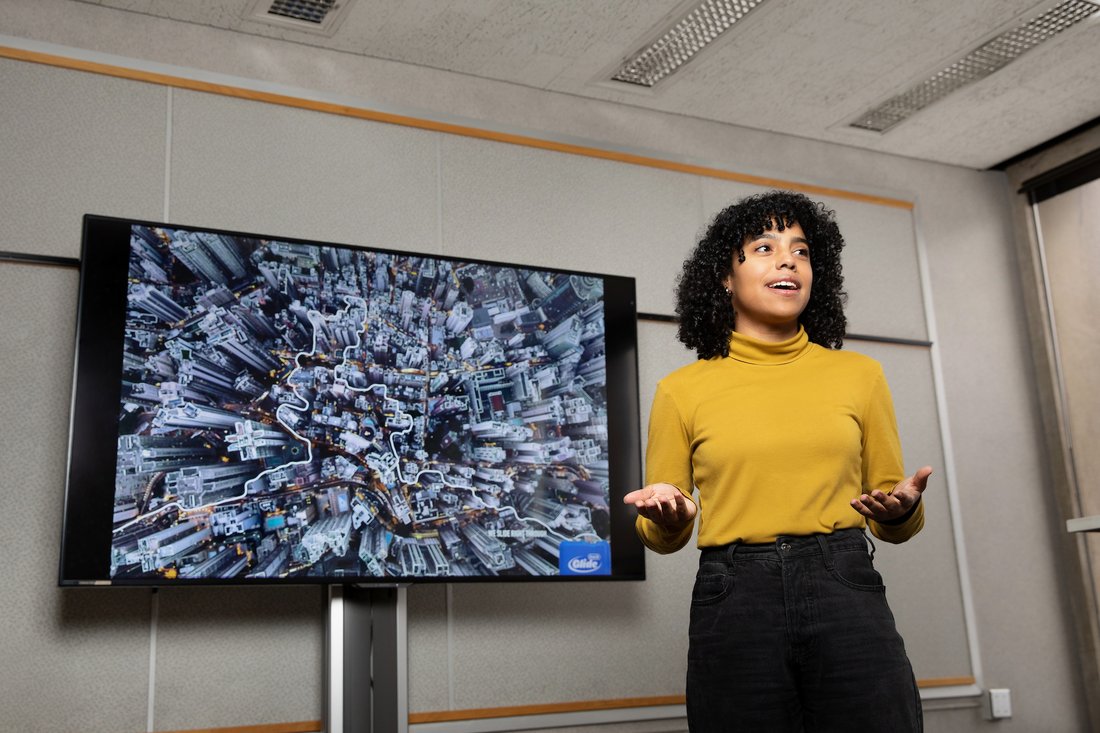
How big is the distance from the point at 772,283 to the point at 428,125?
2.12 metres

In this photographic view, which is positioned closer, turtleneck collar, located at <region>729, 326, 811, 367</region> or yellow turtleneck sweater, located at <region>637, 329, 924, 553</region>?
yellow turtleneck sweater, located at <region>637, 329, 924, 553</region>

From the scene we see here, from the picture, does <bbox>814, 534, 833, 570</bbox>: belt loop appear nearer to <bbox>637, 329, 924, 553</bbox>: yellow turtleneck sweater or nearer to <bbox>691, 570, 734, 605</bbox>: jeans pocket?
<bbox>637, 329, 924, 553</bbox>: yellow turtleneck sweater

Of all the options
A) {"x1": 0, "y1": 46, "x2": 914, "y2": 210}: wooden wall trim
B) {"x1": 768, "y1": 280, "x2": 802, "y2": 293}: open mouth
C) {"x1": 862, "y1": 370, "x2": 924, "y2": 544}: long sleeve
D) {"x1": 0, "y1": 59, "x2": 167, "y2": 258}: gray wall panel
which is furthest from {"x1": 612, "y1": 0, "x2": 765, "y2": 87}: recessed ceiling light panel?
{"x1": 862, "y1": 370, "x2": 924, "y2": 544}: long sleeve

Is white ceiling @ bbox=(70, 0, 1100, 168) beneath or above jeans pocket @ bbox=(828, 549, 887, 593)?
above

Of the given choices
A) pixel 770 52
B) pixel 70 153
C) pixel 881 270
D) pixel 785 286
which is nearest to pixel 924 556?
pixel 881 270

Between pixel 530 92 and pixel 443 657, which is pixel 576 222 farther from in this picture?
pixel 443 657

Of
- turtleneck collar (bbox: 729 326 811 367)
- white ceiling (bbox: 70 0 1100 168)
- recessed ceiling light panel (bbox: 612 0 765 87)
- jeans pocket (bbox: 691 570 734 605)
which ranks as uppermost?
recessed ceiling light panel (bbox: 612 0 765 87)

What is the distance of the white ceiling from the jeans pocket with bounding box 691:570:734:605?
7.40ft

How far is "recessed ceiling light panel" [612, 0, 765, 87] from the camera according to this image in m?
3.34

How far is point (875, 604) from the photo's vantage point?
1.41 meters

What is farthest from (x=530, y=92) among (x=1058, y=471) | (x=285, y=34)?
(x=1058, y=471)

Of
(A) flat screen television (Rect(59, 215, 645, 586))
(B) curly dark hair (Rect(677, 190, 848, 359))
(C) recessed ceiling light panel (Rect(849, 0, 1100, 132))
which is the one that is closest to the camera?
(B) curly dark hair (Rect(677, 190, 848, 359))

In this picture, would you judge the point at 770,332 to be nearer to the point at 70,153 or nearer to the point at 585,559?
the point at 585,559

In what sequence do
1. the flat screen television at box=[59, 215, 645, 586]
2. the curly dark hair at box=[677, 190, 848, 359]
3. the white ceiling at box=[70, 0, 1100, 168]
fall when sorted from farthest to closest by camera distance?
the white ceiling at box=[70, 0, 1100, 168]
the flat screen television at box=[59, 215, 645, 586]
the curly dark hair at box=[677, 190, 848, 359]
